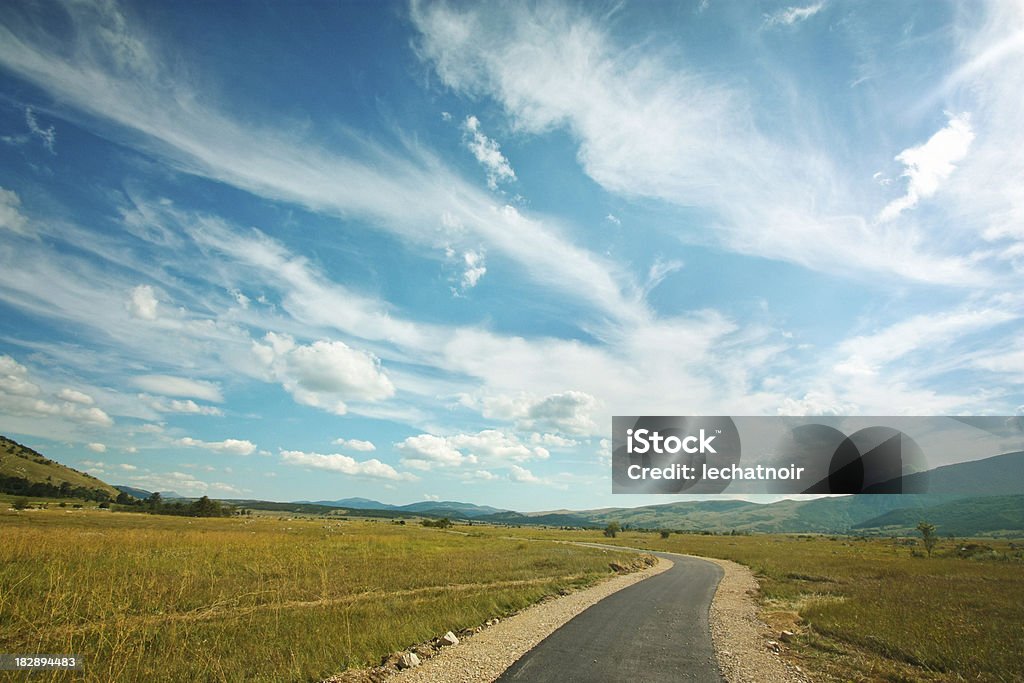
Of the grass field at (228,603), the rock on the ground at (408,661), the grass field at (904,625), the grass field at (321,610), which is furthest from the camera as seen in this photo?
the grass field at (904,625)

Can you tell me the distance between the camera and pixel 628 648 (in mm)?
13820

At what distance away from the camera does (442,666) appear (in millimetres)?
11930

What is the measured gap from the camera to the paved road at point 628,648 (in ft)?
37.2

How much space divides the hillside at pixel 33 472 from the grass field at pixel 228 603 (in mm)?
121315

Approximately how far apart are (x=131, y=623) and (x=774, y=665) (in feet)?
59.4

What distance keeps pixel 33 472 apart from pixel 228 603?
17510cm

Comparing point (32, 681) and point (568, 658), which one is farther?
point (568, 658)

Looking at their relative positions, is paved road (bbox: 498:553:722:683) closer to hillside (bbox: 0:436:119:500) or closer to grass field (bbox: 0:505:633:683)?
grass field (bbox: 0:505:633:683)

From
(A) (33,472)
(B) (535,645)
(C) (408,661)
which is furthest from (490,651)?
(A) (33,472)

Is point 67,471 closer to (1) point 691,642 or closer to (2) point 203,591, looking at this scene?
(2) point 203,591

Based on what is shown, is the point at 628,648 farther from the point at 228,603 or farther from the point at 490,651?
the point at 228,603

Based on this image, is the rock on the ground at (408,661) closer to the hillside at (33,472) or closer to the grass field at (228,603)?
the grass field at (228,603)

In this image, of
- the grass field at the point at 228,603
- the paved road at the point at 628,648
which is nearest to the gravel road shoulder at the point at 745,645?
the paved road at the point at 628,648

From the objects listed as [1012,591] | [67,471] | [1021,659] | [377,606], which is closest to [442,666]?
[377,606]
